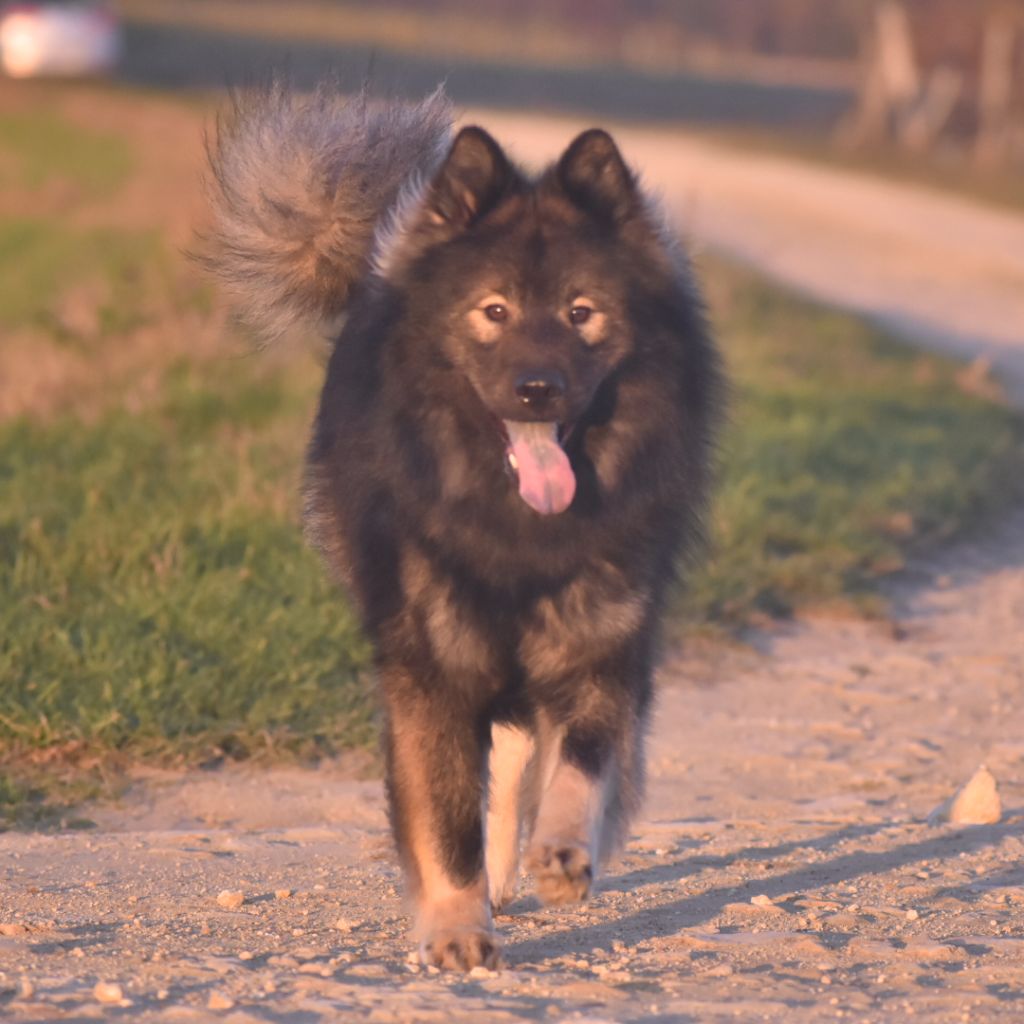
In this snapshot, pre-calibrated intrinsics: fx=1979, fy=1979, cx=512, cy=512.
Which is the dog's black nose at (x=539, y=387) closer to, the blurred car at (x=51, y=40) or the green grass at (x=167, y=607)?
the green grass at (x=167, y=607)

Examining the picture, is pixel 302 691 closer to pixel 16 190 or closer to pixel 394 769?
pixel 394 769

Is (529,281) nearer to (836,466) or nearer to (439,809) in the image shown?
(439,809)

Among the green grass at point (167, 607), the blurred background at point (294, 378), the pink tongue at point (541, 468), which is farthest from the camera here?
the blurred background at point (294, 378)

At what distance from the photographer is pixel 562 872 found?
3.70 m

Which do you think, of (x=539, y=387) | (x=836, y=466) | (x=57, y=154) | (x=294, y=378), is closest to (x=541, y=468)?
(x=539, y=387)

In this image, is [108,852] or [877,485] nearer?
[108,852]

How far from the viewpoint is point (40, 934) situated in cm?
393

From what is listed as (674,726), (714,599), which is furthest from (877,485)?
(674,726)

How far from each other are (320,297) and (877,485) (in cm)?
399

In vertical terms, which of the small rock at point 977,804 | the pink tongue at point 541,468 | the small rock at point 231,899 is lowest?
the small rock at point 977,804

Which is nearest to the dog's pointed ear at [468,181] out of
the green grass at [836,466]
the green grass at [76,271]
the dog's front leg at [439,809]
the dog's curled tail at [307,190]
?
the dog's curled tail at [307,190]

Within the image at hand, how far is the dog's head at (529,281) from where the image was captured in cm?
392

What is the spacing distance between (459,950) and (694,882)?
87cm

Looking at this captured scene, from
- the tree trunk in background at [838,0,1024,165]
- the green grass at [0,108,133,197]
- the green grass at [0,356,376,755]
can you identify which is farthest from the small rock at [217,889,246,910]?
the tree trunk in background at [838,0,1024,165]
